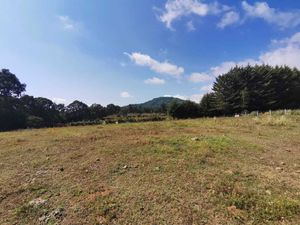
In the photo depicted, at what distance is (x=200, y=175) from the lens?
212 inches

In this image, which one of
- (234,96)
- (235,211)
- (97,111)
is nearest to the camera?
(235,211)

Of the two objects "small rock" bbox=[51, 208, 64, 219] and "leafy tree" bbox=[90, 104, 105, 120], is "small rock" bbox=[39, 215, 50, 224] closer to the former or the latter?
"small rock" bbox=[51, 208, 64, 219]

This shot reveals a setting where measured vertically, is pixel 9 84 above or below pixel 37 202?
above

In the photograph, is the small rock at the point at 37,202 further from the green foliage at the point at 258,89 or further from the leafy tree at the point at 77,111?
the leafy tree at the point at 77,111

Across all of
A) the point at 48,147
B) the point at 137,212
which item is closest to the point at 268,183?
the point at 137,212

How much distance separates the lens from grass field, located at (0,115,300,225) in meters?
3.97

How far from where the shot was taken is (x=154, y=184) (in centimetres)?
504

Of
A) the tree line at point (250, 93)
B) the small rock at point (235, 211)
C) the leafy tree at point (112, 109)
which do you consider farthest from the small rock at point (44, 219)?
the leafy tree at point (112, 109)

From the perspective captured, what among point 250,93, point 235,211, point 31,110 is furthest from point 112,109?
point 235,211

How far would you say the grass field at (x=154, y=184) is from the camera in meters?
3.97

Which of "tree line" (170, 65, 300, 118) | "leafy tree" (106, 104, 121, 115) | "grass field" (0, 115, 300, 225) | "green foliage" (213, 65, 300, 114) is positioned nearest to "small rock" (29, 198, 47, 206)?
"grass field" (0, 115, 300, 225)

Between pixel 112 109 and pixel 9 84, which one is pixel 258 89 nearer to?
pixel 112 109

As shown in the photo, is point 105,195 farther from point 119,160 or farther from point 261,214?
point 261,214

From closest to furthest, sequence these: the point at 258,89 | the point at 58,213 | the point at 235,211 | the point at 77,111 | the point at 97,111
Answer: the point at 235,211 → the point at 58,213 → the point at 258,89 → the point at 77,111 → the point at 97,111
